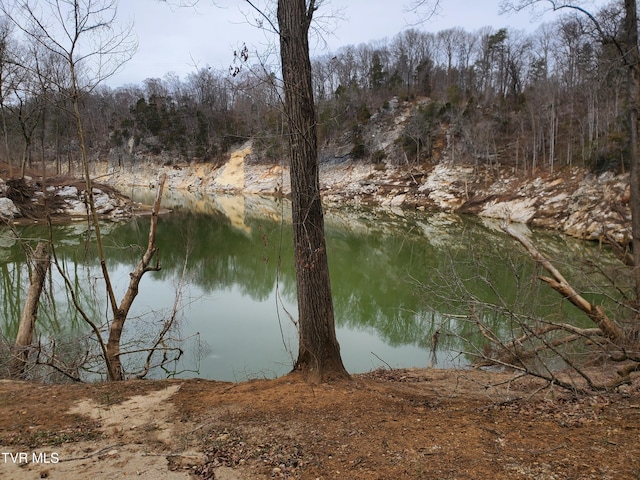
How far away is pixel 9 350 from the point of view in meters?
6.05

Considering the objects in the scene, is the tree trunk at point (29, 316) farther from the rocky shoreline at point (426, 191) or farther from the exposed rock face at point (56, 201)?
the exposed rock face at point (56, 201)

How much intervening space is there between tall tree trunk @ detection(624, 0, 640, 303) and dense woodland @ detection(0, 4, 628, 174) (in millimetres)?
213

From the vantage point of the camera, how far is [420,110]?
1773 inches

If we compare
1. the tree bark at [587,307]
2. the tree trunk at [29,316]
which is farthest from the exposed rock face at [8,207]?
the tree bark at [587,307]

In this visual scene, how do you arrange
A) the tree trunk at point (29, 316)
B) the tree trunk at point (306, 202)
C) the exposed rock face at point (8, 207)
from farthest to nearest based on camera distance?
1. the exposed rock face at point (8, 207)
2. the tree trunk at point (29, 316)
3. the tree trunk at point (306, 202)

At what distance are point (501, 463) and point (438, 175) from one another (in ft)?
122

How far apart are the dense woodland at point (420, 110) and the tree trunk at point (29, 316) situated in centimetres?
248

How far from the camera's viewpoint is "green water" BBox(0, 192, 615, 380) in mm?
7125

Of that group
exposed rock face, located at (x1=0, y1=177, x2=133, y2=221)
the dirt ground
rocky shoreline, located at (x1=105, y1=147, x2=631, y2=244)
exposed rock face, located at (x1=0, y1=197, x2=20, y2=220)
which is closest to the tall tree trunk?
rocky shoreline, located at (x1=105, y1=147, x2=631, y2=244)

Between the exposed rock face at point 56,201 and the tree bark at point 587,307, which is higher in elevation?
the exposed rock face at point 56,201

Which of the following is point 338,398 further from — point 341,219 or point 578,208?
point 341,219

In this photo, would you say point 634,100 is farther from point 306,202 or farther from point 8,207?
point 8,207

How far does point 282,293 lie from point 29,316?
6.42 meters

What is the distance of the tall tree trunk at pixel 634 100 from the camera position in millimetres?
6496
